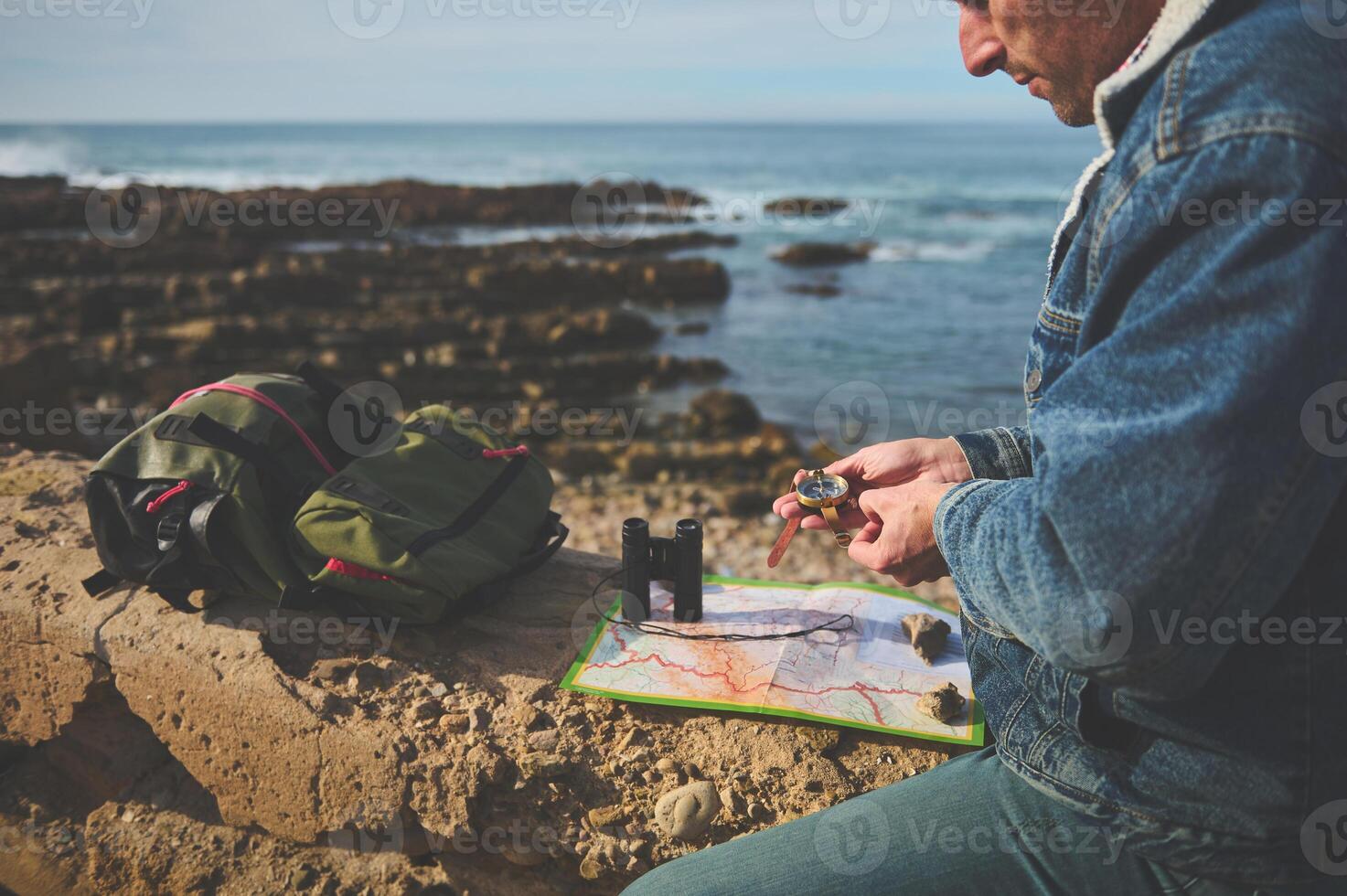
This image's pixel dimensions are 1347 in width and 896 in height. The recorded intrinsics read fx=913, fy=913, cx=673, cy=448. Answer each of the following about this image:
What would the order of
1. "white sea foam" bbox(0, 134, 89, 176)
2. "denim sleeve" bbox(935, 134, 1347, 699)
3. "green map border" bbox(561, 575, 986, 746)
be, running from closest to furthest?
"denim sleeve" bbox(935, 134, 1347, 699), "green map border" bbox(561, 575, 986, 746), "white sea foam" bbox(0, 134, 89, 176)

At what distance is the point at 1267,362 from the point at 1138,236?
22 centimetres

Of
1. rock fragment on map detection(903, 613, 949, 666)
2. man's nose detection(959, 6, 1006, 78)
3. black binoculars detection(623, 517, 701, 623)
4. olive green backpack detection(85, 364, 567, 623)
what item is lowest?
rock fragment on map detection(903, 613, 949, 666)

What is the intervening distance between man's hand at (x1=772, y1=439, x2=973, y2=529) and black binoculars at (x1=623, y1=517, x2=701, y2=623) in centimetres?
63

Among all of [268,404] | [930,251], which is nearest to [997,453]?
[268,404]

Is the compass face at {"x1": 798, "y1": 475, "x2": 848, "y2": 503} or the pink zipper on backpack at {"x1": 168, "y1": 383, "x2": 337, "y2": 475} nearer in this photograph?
the compass face at {"x1": 798, "y1": 475, "x2": 848, "y2": 503}

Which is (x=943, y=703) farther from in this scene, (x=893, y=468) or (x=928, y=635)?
(x=893, y=468)

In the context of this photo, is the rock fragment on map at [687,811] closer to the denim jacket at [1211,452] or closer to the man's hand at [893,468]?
the man's hand at [893,468]

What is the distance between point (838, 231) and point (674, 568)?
29.5 m

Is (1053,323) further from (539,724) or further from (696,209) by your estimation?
(696,209)

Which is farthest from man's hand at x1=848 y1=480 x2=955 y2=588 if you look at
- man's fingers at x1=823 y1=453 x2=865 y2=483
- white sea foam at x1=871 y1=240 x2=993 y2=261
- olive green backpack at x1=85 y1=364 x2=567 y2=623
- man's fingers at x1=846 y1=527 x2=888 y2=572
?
white sea foam at x1=871 y1=240 x2=993 y2=261

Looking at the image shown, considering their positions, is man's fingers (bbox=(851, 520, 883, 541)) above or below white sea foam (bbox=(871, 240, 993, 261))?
below

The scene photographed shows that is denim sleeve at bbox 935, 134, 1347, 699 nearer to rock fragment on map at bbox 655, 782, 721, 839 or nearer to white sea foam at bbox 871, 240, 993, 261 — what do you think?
rock fragment on map at bbox 655, 782, 721, 839

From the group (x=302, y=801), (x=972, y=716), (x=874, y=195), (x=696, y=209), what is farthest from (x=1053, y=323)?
(x=874, y=195)

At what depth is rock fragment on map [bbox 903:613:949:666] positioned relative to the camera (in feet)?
8.55
